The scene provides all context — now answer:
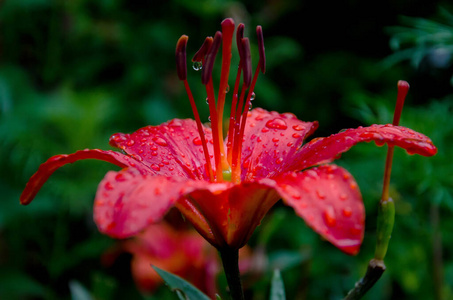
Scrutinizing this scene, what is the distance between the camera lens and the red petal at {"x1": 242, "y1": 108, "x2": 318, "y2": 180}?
808 millimetres

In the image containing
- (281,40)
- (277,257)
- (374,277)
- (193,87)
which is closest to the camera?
(374,277)

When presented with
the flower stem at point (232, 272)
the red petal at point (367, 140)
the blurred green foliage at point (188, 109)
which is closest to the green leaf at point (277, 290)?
the flower stem at point (232, 272)

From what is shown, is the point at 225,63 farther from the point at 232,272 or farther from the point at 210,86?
the point at 232,272

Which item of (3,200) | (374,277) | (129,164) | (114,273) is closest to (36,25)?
(3,200)

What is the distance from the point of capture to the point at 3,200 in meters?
1.63

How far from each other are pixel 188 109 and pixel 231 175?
1585 millimetres

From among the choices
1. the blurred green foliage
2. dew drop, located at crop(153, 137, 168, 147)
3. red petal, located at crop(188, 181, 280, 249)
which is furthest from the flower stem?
the blurred green foliage

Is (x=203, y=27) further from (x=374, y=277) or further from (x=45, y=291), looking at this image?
(x=374, y=277)

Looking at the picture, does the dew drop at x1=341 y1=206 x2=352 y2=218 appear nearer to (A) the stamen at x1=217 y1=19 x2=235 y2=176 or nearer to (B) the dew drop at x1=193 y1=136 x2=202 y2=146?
(A) the stamen at x1=217 y1=19 x2=235 y2=176

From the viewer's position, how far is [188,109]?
233 centimetres

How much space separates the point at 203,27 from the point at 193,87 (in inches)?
13.1

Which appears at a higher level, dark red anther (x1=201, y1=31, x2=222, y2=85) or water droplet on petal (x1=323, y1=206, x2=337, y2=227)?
dark red anther (x1=201, y1=31, x2=222, y2=85)

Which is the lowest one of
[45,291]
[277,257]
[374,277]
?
[45,291]

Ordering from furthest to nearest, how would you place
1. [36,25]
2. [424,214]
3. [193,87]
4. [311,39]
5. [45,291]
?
1. [311,39]
2. [193,87]
3. [36,25]
4. [45,291]
5. [424,214]
